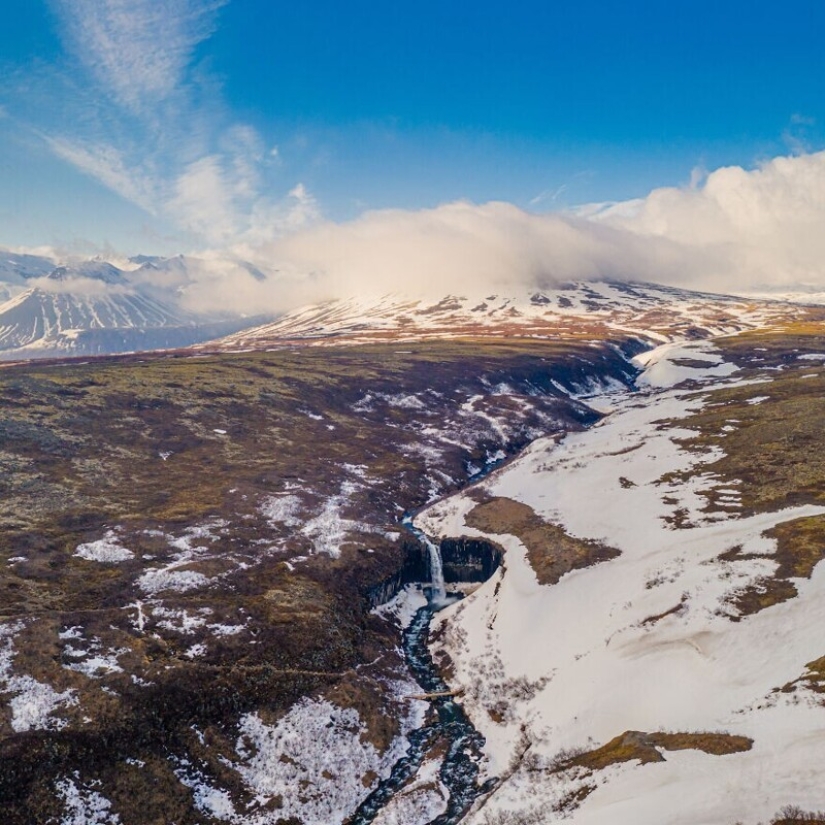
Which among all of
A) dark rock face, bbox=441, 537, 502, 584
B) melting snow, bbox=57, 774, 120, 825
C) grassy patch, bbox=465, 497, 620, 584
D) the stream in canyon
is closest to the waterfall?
dark rock face, bbox=441, 537, 502, 584

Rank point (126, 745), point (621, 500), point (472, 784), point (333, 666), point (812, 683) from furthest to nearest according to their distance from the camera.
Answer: point (621, 500) → point (333, 666) → point (472, 784) → point (126, 745) → point (812, 683)

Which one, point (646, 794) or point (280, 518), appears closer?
point (646, 794)

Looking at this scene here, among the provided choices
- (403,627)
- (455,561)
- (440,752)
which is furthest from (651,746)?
(455,561)

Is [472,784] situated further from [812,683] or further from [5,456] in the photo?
[5,456]

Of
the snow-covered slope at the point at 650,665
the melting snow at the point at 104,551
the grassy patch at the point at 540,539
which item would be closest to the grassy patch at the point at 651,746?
the snow-covered slope at the point at 650,665

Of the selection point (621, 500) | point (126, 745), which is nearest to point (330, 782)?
point (126, 745)
